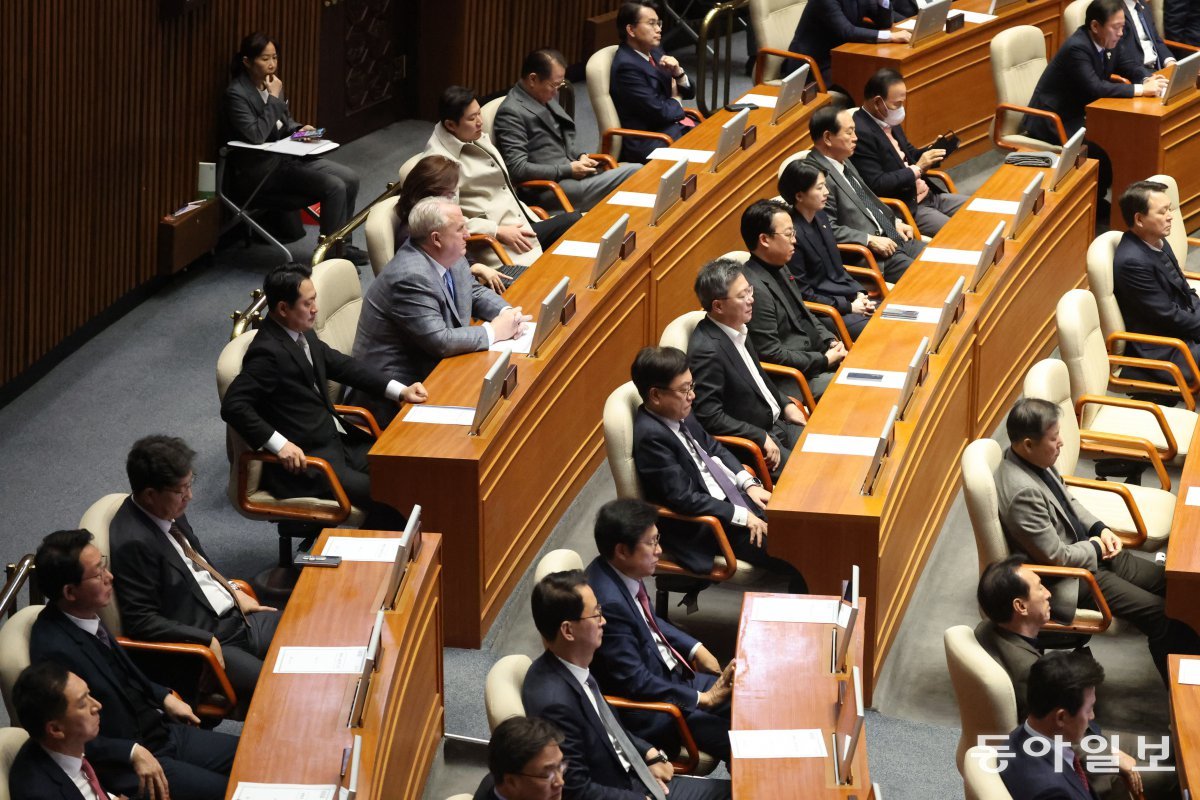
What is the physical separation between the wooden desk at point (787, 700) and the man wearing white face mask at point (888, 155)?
10.9ft

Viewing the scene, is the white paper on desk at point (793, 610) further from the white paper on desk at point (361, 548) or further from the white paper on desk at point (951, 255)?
the white paper on desk at point (951, 255)

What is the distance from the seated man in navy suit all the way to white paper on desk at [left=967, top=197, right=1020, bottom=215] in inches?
120

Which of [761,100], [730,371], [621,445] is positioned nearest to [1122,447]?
[730,371]

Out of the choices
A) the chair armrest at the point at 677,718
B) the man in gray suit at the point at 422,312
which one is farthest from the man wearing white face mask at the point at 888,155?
the chair armrest at the point at 677,718

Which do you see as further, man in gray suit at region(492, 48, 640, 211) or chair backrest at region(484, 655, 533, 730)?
man in gray suit at region(492, 48, 640, 211)

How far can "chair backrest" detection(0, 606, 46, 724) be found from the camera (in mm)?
3807

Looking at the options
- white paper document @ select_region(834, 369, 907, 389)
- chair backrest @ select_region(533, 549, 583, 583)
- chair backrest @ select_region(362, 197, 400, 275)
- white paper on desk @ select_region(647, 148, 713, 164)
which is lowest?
chair backrest @ select_region(533, 549, 583, 583)

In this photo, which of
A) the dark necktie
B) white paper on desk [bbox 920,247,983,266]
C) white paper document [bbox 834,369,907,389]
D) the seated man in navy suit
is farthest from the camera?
white paper on desk [bbox 920,247,983,266]

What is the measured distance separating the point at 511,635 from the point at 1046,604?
1588 mm

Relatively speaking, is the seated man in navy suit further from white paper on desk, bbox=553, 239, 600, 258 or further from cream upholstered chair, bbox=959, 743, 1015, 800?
white paper on desk, bbox=553, 239, 600, 258

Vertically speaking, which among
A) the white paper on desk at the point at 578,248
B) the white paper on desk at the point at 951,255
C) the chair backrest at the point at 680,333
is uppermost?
the white paper on desk at the point at 951,255

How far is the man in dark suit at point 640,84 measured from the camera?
25.2 ft

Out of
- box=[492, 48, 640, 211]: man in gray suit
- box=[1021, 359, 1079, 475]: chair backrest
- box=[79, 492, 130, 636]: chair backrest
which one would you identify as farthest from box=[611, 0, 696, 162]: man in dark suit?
box=[79, 492, 130, 636]: chair backrest

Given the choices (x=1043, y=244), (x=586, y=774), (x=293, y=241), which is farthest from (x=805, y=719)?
(x=293, y=241)
